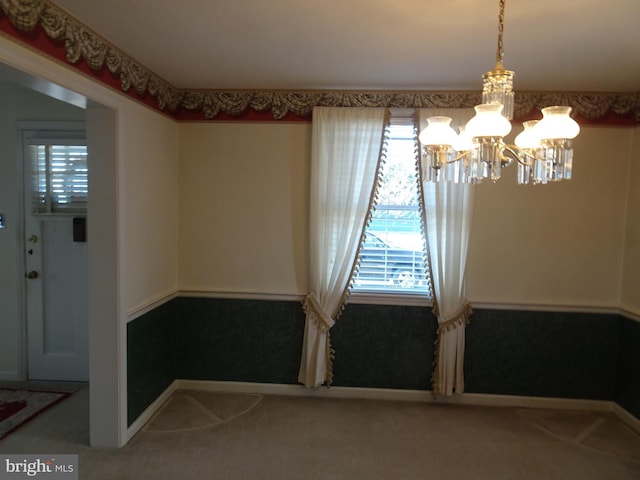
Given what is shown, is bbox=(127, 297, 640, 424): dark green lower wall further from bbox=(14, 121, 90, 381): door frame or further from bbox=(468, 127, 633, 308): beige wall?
bbox=(14, 121, 90, 381): door frame

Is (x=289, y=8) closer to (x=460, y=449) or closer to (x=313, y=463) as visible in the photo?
(x=313, y=463)

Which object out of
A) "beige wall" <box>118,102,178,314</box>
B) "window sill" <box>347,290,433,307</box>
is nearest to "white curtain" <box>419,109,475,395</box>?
"window sill" <box>347,290,433,307</box>

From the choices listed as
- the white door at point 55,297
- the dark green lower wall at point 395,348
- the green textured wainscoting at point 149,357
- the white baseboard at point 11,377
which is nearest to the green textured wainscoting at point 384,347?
the dark green lower wall at point 395,348

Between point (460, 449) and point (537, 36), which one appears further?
point (460, 449)

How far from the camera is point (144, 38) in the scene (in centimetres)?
242

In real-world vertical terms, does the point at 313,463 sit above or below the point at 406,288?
below

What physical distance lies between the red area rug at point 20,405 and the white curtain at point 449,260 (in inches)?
125

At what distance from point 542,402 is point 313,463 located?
207 cm

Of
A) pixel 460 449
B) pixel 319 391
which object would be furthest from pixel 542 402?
pixel 319 391

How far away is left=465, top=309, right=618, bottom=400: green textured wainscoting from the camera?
3352mm

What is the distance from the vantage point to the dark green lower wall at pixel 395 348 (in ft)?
11.0

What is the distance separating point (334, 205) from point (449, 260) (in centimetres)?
104

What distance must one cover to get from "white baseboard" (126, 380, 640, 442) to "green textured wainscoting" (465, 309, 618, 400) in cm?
5

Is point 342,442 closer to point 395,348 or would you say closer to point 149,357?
point 395,348
